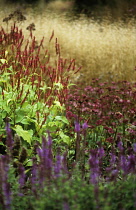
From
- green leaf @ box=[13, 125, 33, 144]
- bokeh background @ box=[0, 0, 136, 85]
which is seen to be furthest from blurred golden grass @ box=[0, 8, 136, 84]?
green leaf @ box=[13, 125, 33, 144]

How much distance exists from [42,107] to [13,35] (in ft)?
2.81

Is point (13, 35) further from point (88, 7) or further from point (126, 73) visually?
point (88, 7)

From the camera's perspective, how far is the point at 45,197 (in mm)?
1615

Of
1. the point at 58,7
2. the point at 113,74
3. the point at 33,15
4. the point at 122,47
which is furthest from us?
the point at 58,7

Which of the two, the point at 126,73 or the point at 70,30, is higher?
the point at 70,30

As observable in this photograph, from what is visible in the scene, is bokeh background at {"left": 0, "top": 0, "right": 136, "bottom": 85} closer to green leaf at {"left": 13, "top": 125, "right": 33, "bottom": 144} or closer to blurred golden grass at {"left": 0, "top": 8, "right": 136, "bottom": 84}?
blurred golden grass at {"left": 0, "top": 8, "right": 136, "bottom": 84}

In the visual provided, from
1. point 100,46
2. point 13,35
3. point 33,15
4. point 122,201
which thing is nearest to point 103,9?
point 33,15

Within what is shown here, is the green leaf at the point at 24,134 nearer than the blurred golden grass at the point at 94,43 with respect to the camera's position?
Yes

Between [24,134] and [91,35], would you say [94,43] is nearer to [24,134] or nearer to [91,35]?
[91,35]

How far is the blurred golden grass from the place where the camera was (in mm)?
7203

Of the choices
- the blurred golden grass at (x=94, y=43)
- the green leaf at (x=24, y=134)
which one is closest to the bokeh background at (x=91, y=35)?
the blurred golden grass at (x=94, y=43)

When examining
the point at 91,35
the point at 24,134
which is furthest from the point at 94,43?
the point at 24,134

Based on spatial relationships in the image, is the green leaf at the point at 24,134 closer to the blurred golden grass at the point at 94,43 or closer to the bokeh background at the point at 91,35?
the bokeh background at the point at 91,35

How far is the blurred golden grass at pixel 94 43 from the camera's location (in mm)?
7203
